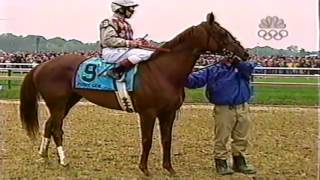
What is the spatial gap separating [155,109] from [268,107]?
29.8 feet

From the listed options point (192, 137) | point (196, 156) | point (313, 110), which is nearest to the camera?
point (196, 156)

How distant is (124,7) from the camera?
6.50 m

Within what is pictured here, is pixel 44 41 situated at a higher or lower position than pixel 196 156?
higher

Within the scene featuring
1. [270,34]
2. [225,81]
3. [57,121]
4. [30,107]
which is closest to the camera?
[225,81]

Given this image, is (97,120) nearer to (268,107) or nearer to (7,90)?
(268,107)

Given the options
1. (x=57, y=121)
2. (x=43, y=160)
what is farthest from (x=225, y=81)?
(x=43, y=160)

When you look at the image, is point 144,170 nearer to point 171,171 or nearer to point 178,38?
point 171,171

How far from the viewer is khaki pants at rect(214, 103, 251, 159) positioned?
21.3 feet

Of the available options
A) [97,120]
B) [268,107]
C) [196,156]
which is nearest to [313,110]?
[268,107]

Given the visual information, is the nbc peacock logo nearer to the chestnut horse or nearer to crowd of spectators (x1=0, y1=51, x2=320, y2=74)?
crowd of spectators (x1=0, y1=51, x2=320, y2=74)

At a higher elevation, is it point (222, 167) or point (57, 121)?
point (57, 121)

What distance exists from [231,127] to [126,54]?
1.37 m

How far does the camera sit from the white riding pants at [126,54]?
6449mm

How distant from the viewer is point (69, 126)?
1052 cm
